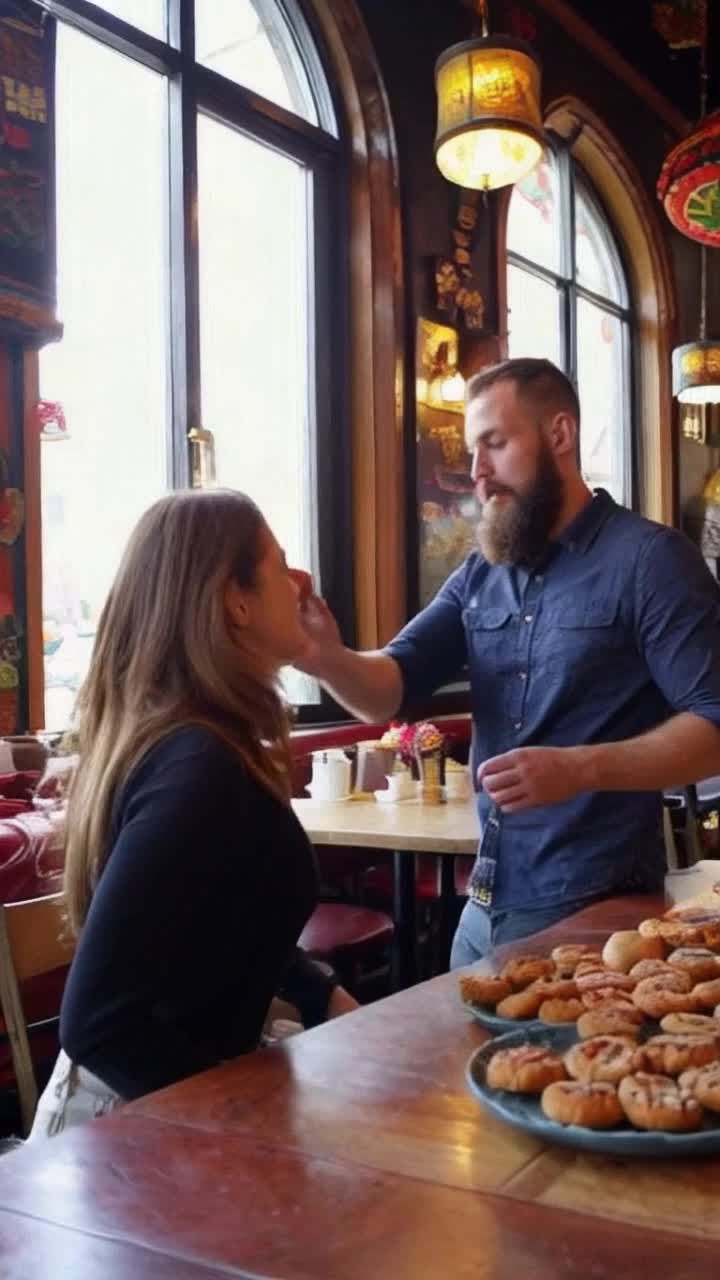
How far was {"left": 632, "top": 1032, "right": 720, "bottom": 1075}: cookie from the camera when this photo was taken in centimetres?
108

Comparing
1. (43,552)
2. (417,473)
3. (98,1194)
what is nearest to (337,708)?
(417,473)

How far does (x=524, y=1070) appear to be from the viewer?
1094 mm

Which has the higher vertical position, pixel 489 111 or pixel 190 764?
pixel 489 111

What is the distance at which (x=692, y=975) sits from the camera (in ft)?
4.37

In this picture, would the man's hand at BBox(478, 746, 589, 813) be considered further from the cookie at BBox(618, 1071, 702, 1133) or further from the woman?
the cookie at BBox(618, 1071, 702, 1133)

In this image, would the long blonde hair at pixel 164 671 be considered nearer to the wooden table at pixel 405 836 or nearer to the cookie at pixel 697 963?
the cookie at pixel 697 963

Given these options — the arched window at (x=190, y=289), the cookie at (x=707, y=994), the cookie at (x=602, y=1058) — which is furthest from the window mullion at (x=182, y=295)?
the cookie at (x=602, y=1058)

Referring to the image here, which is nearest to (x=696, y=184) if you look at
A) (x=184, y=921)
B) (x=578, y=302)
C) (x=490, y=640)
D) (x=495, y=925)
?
(x=578, y=302)

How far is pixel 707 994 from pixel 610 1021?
13 cm

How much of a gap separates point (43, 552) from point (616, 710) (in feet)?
7.97

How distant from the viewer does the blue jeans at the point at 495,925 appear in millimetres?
2088

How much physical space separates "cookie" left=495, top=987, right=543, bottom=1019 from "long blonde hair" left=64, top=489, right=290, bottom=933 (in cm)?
37

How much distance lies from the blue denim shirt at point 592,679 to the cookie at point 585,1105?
3.42 feet

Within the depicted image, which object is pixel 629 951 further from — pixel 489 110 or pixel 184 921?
pixel 489 110
